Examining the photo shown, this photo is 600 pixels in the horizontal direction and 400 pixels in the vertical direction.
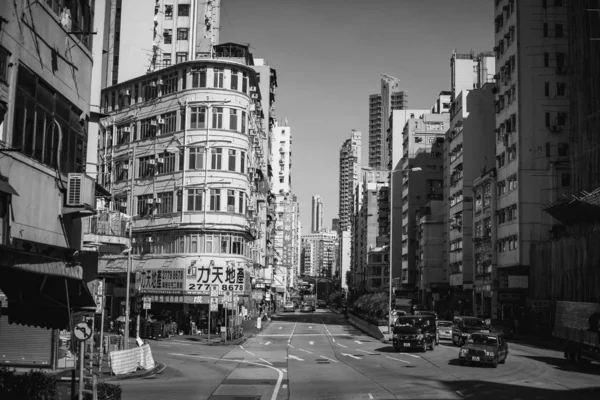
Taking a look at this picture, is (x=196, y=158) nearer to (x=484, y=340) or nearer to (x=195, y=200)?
(x=195, y=200)

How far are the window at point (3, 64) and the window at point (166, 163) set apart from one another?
49082 mm

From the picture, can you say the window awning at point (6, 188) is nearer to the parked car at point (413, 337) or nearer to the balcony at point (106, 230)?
the balcony at point (106, 230)

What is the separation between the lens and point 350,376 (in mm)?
29531

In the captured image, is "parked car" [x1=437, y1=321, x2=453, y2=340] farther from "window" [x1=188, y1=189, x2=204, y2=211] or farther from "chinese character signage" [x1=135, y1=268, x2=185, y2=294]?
"window" [x1=188, y1=189, x2=204, y2=211]

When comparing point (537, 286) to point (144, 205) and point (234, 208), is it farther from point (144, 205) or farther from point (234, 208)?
point (144, 205)

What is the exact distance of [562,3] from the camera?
72.8 metres

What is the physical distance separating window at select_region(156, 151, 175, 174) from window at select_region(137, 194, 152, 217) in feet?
9.37

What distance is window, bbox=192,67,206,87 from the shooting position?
61.6m

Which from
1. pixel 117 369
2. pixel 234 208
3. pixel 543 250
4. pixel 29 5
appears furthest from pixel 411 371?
pixel 543 250

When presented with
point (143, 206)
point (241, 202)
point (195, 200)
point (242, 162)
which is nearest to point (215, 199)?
point (195, 200)

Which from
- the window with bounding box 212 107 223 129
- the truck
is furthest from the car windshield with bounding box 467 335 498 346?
the window with bounding box 212 107 223 129

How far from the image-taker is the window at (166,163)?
62.8 meters

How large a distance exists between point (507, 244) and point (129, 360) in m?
52.8

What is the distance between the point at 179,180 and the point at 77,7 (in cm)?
4466
